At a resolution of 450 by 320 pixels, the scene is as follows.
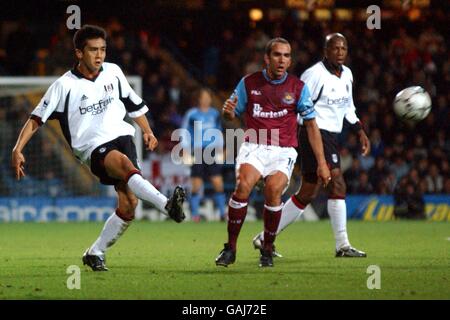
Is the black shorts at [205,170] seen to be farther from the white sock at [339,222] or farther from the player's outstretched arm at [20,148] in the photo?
the player's outstretched arm at [20,148]

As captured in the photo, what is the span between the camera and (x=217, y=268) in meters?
9.37

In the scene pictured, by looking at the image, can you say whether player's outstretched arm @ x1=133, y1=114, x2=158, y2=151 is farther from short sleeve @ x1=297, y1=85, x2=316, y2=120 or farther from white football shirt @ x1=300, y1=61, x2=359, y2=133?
white football shirt @ x1=300, y1=61, x2=359, y2=133

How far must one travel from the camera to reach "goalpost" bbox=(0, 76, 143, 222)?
18.7 m

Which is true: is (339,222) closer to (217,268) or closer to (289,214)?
(289,214)

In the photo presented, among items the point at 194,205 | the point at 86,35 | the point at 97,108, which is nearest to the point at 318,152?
the point at 97,108

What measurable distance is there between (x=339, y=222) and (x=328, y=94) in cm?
134

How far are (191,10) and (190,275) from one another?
60.9 ft

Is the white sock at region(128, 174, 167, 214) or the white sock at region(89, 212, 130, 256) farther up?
the white sock at region(128, 174, 167, 214)

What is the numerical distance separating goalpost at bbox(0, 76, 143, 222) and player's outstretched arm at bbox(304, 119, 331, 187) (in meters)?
8.96

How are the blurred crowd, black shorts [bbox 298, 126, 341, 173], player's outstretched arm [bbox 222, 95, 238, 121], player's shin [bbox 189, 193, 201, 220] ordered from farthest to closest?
the blurred crowd → player's shin [bbox 189, 193, 201, 220] → black shorts [bbox 298, 126, 341, 173] → player's outstretched arm [bbox 222, 95, 238, 121]

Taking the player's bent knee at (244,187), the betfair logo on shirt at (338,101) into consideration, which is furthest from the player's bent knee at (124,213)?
the betfair logo on shirt at (338,101)

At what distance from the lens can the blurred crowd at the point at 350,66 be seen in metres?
19.9

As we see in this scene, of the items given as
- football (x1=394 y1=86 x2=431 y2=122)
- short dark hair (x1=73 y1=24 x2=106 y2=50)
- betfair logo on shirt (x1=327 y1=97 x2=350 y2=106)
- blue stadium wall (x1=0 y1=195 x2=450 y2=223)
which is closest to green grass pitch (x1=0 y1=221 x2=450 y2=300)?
football (x1=394 y1=86 x2=431 y2=122)

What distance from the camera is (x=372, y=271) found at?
8820 millimetres
